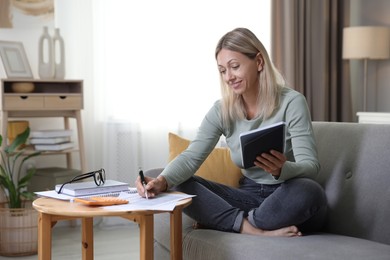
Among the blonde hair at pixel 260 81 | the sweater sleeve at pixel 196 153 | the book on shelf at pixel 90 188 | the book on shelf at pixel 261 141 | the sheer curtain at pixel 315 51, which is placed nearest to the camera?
the book on shelf at pixel 261 141

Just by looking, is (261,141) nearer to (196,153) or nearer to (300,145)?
(300,145)

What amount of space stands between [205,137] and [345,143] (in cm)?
53

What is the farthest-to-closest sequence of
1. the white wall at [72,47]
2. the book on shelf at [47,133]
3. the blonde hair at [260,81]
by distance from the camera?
the white wall at [72,47], the book on shelf at [47,133], the blonde hair at [260,81]

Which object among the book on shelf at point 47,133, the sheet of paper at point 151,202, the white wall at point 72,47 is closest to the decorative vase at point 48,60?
the white wall at point 72,47

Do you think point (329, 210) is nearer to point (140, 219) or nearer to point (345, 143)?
point (345, 143)

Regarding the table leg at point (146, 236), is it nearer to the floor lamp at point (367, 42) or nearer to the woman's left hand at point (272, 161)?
the woman's left hand at point (272, 161)

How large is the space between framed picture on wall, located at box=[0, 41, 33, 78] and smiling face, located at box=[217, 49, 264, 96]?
1.73 meters

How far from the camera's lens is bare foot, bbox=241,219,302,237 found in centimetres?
208

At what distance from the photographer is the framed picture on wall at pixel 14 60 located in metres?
3.66

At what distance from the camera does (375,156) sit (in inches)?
88.7

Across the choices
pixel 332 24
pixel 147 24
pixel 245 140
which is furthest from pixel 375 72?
pixel 245 140

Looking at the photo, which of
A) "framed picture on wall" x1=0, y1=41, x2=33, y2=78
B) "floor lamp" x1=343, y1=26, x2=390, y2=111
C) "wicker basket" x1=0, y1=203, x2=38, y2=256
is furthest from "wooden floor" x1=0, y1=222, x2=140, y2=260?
"floor lamp" x1=343, y1=26, x2=390, y2=111

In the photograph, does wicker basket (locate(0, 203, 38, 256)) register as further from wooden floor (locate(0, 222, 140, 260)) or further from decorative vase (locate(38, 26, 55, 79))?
decorative vase (locate(38, 26, 55, 79))

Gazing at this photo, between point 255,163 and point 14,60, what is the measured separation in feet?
7.26
